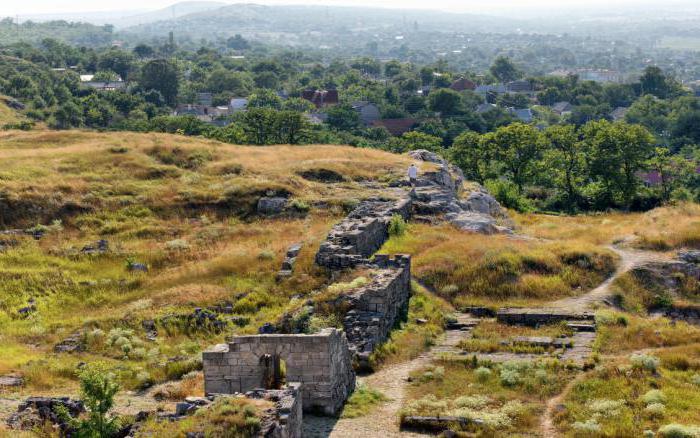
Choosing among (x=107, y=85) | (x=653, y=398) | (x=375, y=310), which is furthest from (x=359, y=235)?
(x=107, y=85)

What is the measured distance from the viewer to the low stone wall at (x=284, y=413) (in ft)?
59.9

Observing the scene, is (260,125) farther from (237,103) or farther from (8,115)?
(237,103)

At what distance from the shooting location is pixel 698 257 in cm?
3597

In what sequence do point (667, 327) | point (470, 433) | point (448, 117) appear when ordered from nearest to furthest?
point (470, 433) → point (667, 327) → point (448, 117)

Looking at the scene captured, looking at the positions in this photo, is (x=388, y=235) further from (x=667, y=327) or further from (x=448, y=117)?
(x=448, y=117)

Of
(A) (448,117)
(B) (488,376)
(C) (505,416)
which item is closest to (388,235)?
(B) (488,376)

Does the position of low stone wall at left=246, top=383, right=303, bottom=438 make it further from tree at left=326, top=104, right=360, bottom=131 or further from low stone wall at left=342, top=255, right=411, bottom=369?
tree at left=326, top=104, right=360, bottom=131

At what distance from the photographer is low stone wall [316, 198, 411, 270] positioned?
32.7m

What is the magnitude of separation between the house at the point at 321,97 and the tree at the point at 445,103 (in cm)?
2546

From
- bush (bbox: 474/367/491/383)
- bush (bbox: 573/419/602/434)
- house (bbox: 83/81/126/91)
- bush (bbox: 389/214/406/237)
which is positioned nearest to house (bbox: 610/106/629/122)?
house (bbox: 83/81/126/91)

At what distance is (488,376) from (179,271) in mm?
15683

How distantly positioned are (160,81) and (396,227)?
13615 cm

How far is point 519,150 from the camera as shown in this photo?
71875 mm

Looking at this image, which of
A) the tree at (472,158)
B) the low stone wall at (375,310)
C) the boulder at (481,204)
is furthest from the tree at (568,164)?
the low stone wall at (375,310)
